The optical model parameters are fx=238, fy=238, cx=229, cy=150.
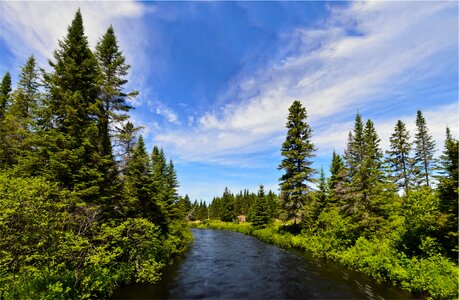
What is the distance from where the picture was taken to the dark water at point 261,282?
1318 cm

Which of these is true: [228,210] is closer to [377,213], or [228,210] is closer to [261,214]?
[261,214]

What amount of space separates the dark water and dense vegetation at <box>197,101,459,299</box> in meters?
1.68

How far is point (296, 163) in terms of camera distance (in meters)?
33.5

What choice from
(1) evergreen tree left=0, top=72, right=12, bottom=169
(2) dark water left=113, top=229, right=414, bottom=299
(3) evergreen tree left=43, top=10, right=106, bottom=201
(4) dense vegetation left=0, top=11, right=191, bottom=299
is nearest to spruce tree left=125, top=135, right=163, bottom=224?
(4) dense vegetation left=0, top=11, right=191, bottom=299

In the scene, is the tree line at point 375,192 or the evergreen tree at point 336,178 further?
the evergreen tree at point 336,178

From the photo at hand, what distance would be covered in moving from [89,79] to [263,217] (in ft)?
118

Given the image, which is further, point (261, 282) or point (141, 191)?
point (141, 191)

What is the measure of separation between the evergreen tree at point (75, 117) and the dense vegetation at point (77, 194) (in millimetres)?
60

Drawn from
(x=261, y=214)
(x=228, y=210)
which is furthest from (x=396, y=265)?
(x=228, y=210)

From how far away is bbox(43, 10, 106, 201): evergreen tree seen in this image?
1347 cm

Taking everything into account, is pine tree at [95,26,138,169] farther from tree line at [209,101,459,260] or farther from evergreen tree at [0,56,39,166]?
tree line at [209,101,459,260]

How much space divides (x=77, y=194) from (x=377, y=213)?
23.7 m

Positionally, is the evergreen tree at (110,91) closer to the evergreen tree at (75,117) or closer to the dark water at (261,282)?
the evergreen tree at (75,117)

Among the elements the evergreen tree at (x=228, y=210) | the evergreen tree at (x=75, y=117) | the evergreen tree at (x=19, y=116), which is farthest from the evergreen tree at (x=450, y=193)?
the evergreen tree at (x=228, y=210)
